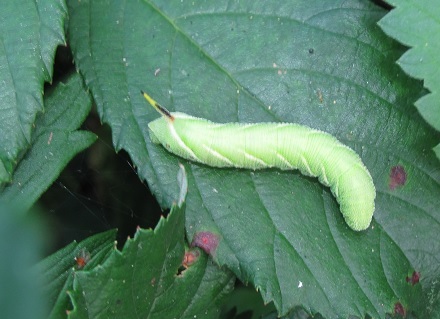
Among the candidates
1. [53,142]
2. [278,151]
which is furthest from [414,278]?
[53,142]

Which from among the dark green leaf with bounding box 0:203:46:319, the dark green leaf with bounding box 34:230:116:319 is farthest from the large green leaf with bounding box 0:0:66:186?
the dark green leaf with bounding box 0:203:46:319

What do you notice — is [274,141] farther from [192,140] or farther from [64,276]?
[64,276]

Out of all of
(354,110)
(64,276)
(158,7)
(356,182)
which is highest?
(158,7)

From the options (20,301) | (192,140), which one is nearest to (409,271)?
(192,140)

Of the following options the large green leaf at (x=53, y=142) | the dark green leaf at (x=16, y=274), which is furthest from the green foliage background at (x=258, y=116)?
the dark green leaf at (x=16, y=274)

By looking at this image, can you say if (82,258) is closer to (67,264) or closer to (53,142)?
(67,264)

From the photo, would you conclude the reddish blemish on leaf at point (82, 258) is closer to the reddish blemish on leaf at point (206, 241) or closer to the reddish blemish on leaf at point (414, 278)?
the reddish blemish on leaf at point (206, 241)
